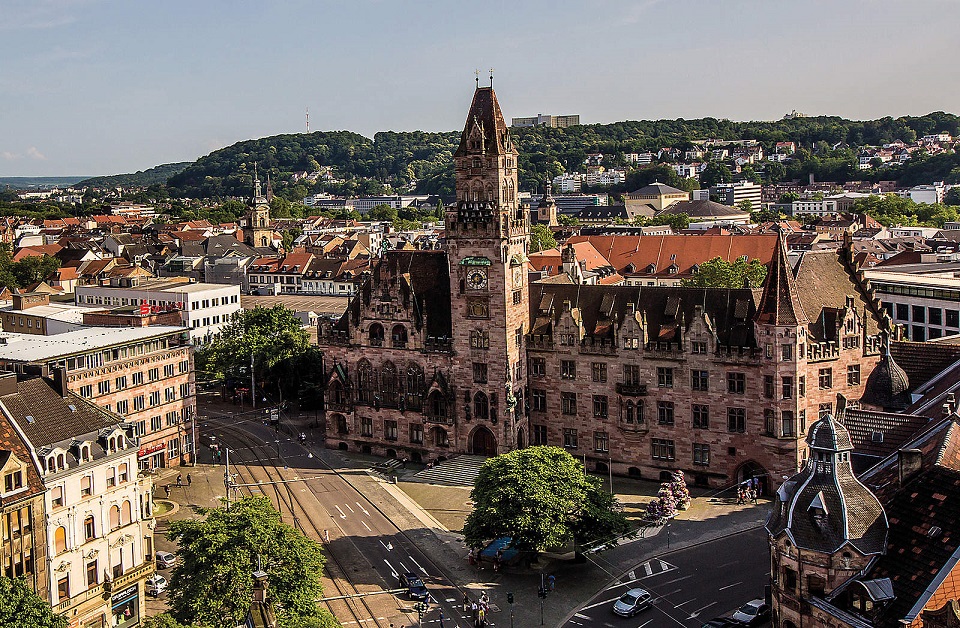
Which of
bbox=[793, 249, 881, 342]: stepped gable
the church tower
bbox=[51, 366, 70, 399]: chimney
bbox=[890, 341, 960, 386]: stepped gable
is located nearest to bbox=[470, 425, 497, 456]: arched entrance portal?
the church tower

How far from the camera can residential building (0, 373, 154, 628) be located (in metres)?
69.2

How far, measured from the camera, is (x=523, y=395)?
107 meters

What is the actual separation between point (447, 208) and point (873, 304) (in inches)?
1745

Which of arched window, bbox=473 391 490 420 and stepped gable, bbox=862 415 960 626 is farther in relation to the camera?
arched window, bbox=473 391 490 420

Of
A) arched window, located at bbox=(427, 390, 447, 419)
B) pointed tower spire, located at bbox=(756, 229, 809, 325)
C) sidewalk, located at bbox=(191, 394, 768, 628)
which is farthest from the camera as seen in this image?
arched window, located at bbox=(427, 390, 447, 419)

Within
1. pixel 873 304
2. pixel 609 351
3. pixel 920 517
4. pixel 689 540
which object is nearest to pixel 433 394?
pixel 609 351

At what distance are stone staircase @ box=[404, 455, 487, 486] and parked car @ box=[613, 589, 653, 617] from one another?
105 feet

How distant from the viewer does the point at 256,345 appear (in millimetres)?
134375

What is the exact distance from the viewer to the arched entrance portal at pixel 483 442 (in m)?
107

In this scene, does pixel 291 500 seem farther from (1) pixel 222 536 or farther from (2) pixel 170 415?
(1) pixel 222 536

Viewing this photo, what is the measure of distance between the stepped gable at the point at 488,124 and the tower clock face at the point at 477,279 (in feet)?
40.0

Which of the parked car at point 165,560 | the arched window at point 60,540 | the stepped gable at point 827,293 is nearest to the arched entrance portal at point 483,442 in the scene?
the stepped gable at point 827,293

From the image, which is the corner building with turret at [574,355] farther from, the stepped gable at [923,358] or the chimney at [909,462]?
the chimney at [909,462]

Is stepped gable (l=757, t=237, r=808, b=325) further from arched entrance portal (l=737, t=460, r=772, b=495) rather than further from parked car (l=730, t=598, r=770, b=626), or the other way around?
parked car (l=730, t=598, r=770, b=626)
